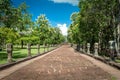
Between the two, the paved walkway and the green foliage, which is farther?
the green foliage

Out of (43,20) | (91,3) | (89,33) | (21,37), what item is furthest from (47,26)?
(91,3)

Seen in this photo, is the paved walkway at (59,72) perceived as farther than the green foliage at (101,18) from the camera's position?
No

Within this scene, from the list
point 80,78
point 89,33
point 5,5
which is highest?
point 5,5

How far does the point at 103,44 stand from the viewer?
131ft

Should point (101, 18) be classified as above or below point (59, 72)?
above

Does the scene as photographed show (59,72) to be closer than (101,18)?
Yes

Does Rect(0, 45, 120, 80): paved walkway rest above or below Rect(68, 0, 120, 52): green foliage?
below

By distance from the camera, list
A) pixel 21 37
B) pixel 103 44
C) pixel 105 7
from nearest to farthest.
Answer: pixel 105 7 → pixel 103 44 → pixel 21 37

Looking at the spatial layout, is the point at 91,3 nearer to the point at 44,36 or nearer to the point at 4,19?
the point at 4,19

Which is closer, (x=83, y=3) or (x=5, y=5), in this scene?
(x=5, y=5)

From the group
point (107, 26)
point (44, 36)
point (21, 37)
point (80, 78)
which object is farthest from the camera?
point (44, 36)

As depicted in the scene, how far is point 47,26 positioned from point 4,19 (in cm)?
6982

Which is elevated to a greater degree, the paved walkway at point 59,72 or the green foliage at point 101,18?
the green foliage at point 101,18

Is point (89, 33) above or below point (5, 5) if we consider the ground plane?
below
